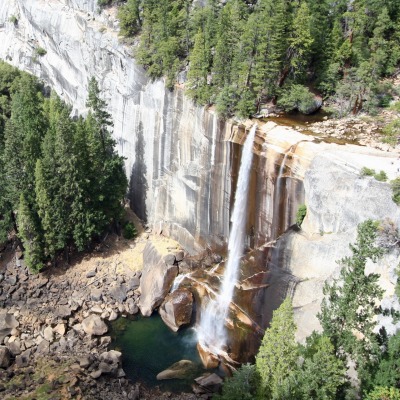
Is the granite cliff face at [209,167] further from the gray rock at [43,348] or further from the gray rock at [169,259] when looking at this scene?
the gray rock at [43,348]

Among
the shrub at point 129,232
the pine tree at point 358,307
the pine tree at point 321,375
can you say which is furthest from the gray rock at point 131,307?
the pine tree at point 358,307

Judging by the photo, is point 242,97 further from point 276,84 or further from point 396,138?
point 396,138

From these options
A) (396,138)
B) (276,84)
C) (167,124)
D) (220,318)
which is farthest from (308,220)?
(167,124)

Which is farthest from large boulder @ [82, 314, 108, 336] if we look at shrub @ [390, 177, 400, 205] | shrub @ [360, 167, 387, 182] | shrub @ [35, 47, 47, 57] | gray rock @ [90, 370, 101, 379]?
shrub @ [35, 47, 47, 57]

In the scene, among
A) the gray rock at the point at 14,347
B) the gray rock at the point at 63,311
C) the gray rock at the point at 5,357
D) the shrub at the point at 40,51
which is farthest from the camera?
the shrub at the point at 40,51

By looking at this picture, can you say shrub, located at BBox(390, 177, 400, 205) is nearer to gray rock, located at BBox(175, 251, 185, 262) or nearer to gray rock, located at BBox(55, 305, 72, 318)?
gray rock, located at BBox(175, 251, 185, 262)

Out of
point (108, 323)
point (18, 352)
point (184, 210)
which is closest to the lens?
point (18, 352)
